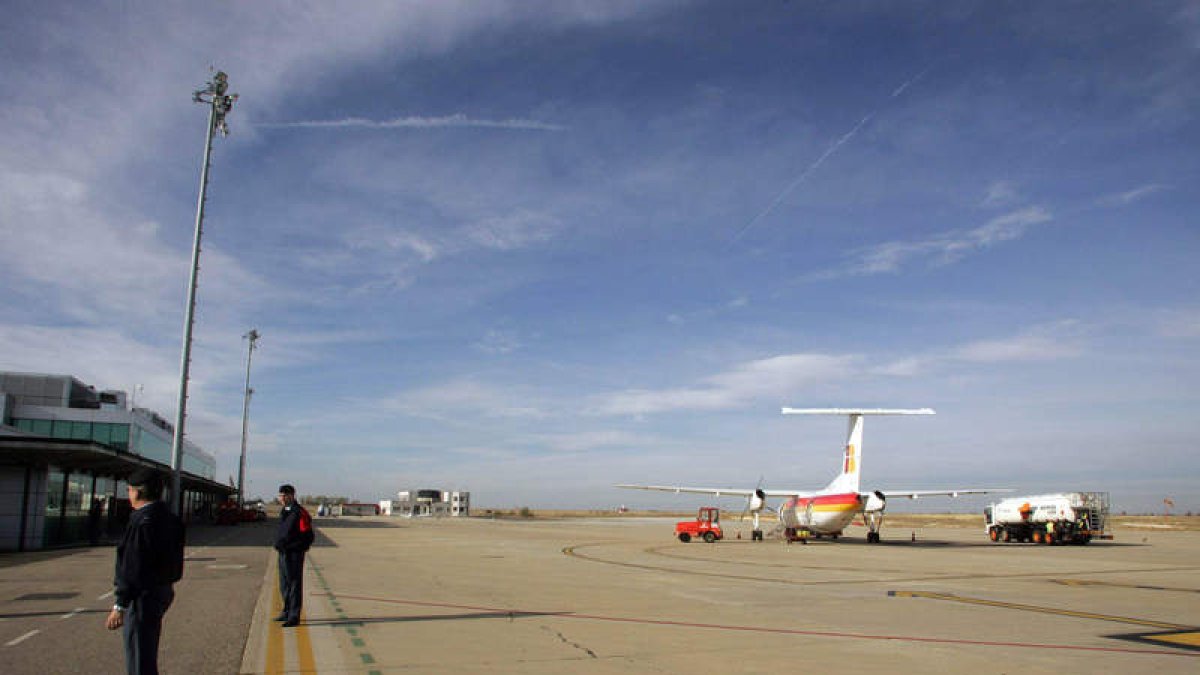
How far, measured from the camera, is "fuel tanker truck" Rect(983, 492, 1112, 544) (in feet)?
155

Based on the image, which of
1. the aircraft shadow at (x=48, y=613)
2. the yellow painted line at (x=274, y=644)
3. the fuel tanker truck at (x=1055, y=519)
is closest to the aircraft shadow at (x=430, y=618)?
the yellow painted line at (x=274, y=644)

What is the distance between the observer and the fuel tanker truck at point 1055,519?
4731 centimetres

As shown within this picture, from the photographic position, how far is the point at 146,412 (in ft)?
270

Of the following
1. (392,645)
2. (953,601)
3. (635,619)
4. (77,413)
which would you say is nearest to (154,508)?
(392,645)

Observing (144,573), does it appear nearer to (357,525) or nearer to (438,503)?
(357,525)

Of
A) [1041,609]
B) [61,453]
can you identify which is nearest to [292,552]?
[1041,609]

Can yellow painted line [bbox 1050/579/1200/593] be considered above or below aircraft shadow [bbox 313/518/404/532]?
above

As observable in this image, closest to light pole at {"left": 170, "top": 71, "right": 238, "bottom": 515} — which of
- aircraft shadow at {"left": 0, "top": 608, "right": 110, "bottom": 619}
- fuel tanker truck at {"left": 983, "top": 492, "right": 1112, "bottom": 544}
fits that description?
aircraft shadow at {"left": 0, "top": 608, "right": 110, "bottom": 619}

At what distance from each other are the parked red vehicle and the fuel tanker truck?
68.1 feet

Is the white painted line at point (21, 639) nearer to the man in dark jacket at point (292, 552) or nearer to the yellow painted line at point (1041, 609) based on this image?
the man in dark jacket at point (292, 552)

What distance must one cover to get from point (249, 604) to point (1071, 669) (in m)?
13.3

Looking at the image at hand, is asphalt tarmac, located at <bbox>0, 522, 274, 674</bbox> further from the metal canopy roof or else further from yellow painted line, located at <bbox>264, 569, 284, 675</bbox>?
the metal canopy roof

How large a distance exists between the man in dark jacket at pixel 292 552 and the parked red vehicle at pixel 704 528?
111 feet

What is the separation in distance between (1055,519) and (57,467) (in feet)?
172
